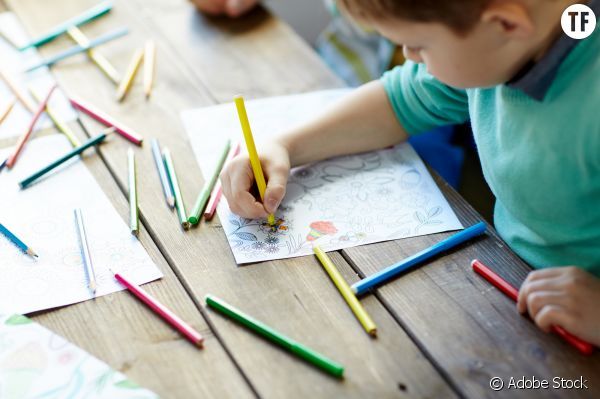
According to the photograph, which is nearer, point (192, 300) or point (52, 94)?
point (192, 300)

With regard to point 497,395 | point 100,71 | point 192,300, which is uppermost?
point 100,71

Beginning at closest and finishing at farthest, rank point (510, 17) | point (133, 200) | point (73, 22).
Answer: point (510, 17), point (133, 200), point (73, 22)

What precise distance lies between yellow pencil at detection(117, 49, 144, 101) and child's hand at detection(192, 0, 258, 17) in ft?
0.49

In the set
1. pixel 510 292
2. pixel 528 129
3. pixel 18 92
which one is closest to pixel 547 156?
pixel 528 129

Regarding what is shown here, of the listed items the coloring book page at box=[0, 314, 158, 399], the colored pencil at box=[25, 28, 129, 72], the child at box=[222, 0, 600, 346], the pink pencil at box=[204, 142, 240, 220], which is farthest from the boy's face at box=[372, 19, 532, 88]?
the colored pencil at box=[25, 28, 129, 72]

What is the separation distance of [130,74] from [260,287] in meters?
0.48

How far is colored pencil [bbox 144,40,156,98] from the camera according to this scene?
3.51 feet

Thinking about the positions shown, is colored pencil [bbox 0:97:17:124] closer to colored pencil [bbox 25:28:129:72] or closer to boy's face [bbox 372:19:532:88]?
colored pencil [bbox 25:28:129:72]

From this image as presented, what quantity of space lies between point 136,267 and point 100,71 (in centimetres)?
45

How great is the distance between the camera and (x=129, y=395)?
64 cm

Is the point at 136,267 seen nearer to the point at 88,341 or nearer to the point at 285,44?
the point at 88,341

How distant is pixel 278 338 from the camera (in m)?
0.68

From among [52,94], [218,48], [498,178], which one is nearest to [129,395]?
[498,178]

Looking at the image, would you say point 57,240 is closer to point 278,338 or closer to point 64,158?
point 64,158
